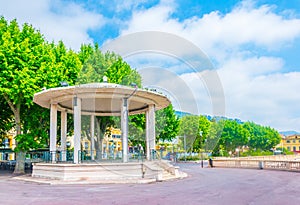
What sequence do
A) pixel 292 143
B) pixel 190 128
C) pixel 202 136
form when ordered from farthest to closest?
pixel 292 143
pixel 202 136
pixel 190 128

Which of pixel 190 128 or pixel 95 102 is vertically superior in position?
pixel 95 102

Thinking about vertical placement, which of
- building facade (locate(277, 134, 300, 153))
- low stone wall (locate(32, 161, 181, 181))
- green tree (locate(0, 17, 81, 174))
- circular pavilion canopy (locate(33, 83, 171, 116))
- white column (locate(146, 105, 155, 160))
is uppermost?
green tree (locate(0, 17, 81, 174))

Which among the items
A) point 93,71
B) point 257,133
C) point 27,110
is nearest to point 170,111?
point 93,71

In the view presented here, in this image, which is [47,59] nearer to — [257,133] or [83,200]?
[83,200]

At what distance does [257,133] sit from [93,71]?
258ft

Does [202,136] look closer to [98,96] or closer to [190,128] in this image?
[190,128]

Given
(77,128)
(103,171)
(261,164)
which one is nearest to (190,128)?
(261,164)

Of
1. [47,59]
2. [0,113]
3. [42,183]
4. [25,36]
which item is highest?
[25,36]

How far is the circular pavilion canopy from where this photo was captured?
20.4 meters

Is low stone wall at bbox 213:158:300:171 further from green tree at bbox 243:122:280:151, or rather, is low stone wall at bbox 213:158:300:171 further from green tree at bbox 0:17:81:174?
green tree at bbox 243:122:280:151

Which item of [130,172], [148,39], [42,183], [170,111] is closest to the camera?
[42,183]

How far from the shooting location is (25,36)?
27641 mm

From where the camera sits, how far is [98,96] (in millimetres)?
21266

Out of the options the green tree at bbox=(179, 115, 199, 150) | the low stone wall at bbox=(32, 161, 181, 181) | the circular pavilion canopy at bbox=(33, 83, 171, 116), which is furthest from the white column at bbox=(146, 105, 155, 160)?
the green tree at bbox=(179, 115, 199, 150)
